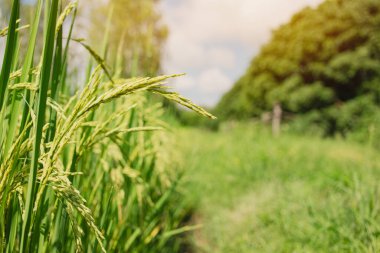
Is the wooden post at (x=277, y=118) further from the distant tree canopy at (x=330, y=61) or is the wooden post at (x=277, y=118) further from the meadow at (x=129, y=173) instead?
the meadow at (x=129, y=173)

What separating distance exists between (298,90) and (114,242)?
2003 centimetres

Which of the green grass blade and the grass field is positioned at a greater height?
the green grass blade

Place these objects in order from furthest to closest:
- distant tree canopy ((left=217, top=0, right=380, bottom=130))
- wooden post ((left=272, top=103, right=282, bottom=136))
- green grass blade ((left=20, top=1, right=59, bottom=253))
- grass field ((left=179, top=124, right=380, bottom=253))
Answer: wooden post ((left=272, top=103, right=282, bottom=136)) < distant tree canopy ((left=217, top=0, right=380, bottom=130)) < grass field ((left=179, top=124, right=380, bottom=253)) < green grass blade ((left=20, top=1, right=59, bottom=253))

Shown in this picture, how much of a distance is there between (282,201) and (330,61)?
18.7 meters

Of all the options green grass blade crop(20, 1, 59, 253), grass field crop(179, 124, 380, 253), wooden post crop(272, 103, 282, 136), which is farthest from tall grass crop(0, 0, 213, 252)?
wooden post crop(272, 103, 282, 136)

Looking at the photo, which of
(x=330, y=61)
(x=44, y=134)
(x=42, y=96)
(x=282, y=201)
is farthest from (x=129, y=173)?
(x=330, y=61)

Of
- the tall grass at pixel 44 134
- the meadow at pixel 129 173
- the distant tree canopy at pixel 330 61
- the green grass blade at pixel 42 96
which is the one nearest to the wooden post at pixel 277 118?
the distant tree canopy at pixel 330 61

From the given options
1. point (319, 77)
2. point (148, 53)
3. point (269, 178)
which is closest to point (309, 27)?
point (319, 77)

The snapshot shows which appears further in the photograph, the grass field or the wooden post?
the wooden post

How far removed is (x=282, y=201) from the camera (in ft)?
10.6

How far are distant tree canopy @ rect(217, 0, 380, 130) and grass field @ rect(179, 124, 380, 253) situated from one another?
44.0 feet

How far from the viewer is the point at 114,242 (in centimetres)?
154

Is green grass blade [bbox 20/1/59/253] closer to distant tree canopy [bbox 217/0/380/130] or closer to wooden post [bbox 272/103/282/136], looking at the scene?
wooden post [bbox 272/103/282/136]

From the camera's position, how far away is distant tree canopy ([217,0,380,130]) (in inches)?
724
